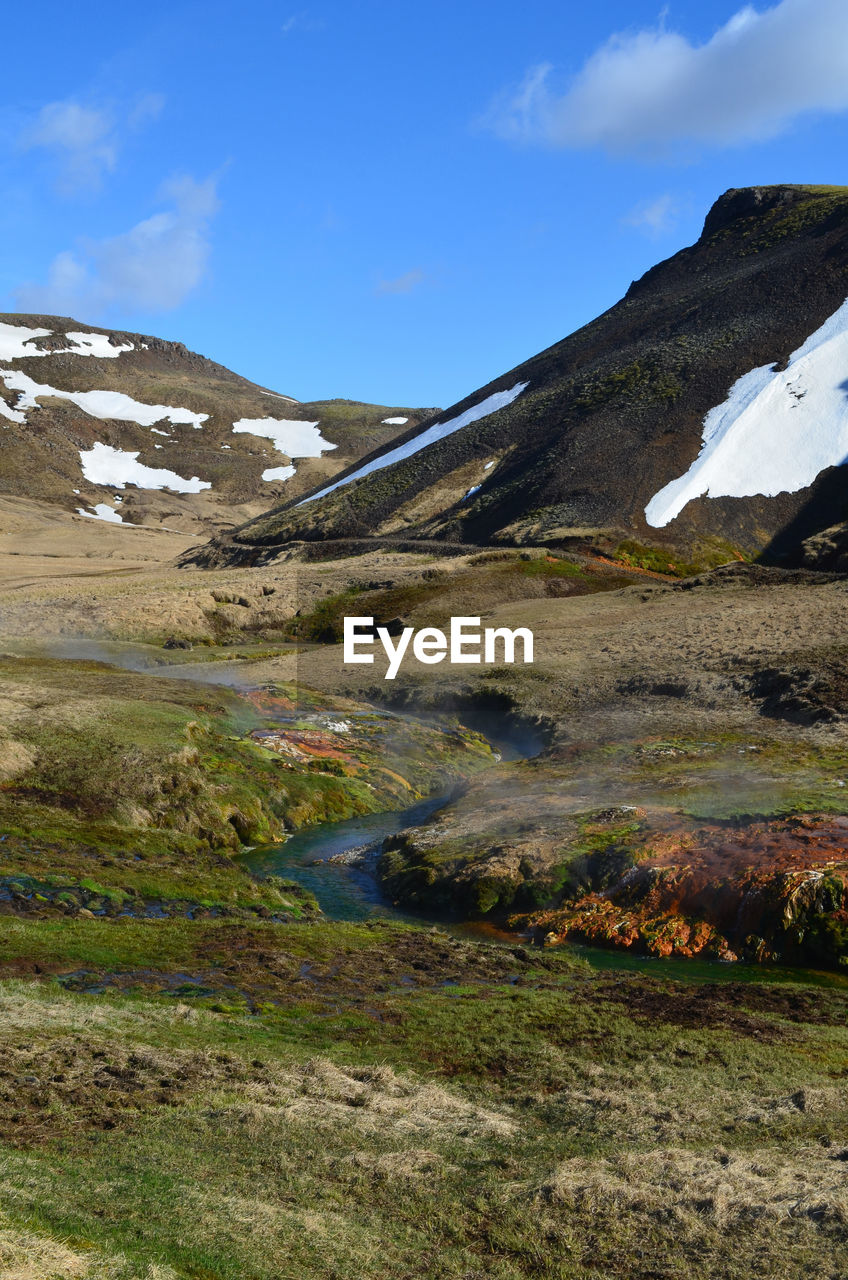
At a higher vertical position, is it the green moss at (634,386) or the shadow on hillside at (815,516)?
the green moss at (634,386)

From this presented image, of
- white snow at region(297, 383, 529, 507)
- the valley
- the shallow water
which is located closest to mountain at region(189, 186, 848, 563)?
white snow at region(297, 383, 529, 507)

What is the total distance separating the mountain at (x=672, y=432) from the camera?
9844cm

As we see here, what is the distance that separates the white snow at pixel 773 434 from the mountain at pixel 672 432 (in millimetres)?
172

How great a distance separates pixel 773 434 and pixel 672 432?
10234 mm

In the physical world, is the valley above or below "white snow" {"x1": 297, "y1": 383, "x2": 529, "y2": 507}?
below

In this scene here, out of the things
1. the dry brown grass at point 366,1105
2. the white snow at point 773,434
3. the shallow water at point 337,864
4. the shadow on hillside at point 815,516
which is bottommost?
the shallow water at point 337,864

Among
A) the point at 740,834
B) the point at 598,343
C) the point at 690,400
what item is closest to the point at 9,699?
the point at 740,834

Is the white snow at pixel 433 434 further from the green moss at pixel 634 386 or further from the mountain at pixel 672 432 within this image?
the green moss at pixel 634 386

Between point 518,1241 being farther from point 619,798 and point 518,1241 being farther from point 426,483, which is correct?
point 426,483

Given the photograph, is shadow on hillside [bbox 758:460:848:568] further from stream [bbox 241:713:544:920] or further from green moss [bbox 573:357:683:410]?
stream [bbox 241:713:544:920]

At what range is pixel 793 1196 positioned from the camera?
11.9 m

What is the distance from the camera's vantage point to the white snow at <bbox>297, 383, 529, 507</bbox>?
15138cm

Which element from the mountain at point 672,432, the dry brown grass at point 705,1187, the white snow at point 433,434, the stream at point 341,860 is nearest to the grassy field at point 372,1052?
the dry brown grass at point 705,1187

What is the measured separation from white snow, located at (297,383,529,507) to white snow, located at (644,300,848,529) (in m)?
46.2
